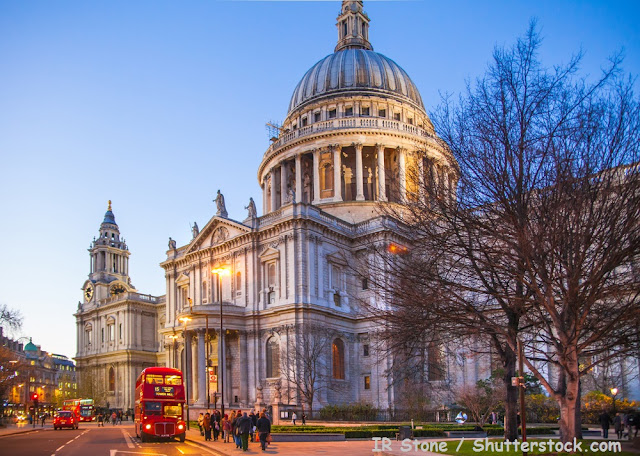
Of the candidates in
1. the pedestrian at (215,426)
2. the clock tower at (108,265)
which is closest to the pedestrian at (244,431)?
the pedestrian at (215,426)

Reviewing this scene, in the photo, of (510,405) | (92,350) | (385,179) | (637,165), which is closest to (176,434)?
(510,405)

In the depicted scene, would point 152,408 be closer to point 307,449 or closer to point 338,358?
point 307,449

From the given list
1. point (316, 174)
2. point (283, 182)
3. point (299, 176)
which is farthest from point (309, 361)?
point (283, 182)

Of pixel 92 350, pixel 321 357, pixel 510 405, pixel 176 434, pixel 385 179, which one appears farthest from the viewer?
pixel 92 350

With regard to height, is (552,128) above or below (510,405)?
above

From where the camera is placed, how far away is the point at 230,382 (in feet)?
198

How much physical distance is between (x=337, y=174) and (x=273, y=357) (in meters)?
22.4

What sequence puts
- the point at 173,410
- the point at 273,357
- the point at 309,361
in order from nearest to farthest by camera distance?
1. the point at 173,410
2. the point at 309,361
3. the point at 273,357

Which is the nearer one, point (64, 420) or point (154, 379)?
point (154, 379)

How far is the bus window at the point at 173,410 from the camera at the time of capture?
37250 millimetres

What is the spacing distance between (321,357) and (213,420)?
20.6m

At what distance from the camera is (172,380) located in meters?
38.2

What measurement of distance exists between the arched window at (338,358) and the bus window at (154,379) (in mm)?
24245

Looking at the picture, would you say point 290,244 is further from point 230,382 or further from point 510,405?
point 510,405
